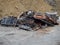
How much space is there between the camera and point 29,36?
5.74 meters

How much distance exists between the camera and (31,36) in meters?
5.73

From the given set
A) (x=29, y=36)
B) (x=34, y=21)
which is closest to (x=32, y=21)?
(x=34, y=21)

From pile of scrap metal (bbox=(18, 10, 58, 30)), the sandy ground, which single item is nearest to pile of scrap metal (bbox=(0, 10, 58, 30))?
pile of scrap metal (bbox=(18, 10, 58, 30))

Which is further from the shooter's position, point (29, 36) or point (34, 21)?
point (34, 21)

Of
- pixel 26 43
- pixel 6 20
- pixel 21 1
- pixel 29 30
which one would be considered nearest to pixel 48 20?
pixel 29 30

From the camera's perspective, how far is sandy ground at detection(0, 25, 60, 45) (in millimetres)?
5291

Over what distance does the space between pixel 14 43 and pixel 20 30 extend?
1.09 meters

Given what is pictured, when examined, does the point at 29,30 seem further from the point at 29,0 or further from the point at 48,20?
the point at 29,0

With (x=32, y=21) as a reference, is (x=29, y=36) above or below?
below

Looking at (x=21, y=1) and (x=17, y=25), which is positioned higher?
(x=21, y=1)

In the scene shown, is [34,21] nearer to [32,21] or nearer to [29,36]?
[32,21]

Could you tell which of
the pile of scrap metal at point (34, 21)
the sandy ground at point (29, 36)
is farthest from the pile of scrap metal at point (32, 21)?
the sandy ground at point (29, 36)

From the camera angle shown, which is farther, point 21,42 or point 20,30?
point 20,30

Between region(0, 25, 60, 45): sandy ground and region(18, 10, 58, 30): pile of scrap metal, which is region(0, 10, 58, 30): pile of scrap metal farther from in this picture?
region(0, 25, 60, 45): sandy ground
